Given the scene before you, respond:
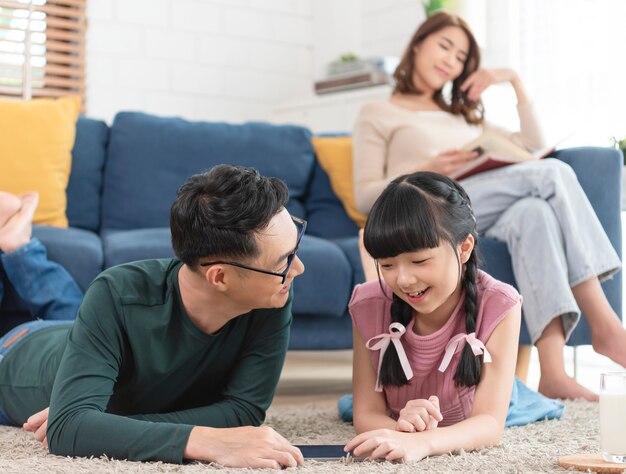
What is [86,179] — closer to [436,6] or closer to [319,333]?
[319,333]

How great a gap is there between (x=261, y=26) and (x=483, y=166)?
2477mm

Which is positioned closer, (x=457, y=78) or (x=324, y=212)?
(x=457, y=78)

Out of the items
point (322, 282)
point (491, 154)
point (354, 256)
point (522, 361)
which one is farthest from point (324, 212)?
point (522, 361)

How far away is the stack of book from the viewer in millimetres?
4109

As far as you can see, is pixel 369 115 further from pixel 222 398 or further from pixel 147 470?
pixel 147 470

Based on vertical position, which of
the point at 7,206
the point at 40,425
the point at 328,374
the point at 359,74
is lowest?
the point at 328,374

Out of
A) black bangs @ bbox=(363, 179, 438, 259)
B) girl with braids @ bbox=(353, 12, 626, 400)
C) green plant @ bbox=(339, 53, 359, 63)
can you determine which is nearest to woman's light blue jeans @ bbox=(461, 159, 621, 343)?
girl with braids @ bbox=(353, 12, 626, 400)

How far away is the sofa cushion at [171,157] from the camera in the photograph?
2.97 metres

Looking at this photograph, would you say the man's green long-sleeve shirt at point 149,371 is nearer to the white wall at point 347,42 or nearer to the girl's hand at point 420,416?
the girl's hand at point 420,416

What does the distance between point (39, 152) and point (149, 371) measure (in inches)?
58.0

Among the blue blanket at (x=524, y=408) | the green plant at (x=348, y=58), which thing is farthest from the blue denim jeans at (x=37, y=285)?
the green plant at (x=348, y=58)

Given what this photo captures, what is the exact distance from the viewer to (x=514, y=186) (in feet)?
8.00

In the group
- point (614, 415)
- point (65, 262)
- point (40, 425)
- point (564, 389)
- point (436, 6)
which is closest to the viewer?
point (614, 415)

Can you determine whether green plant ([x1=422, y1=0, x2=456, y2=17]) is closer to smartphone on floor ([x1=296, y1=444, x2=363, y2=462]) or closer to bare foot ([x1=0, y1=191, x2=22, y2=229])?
bare foot ([x1=0, y1=191, x2=22, y2=229])
